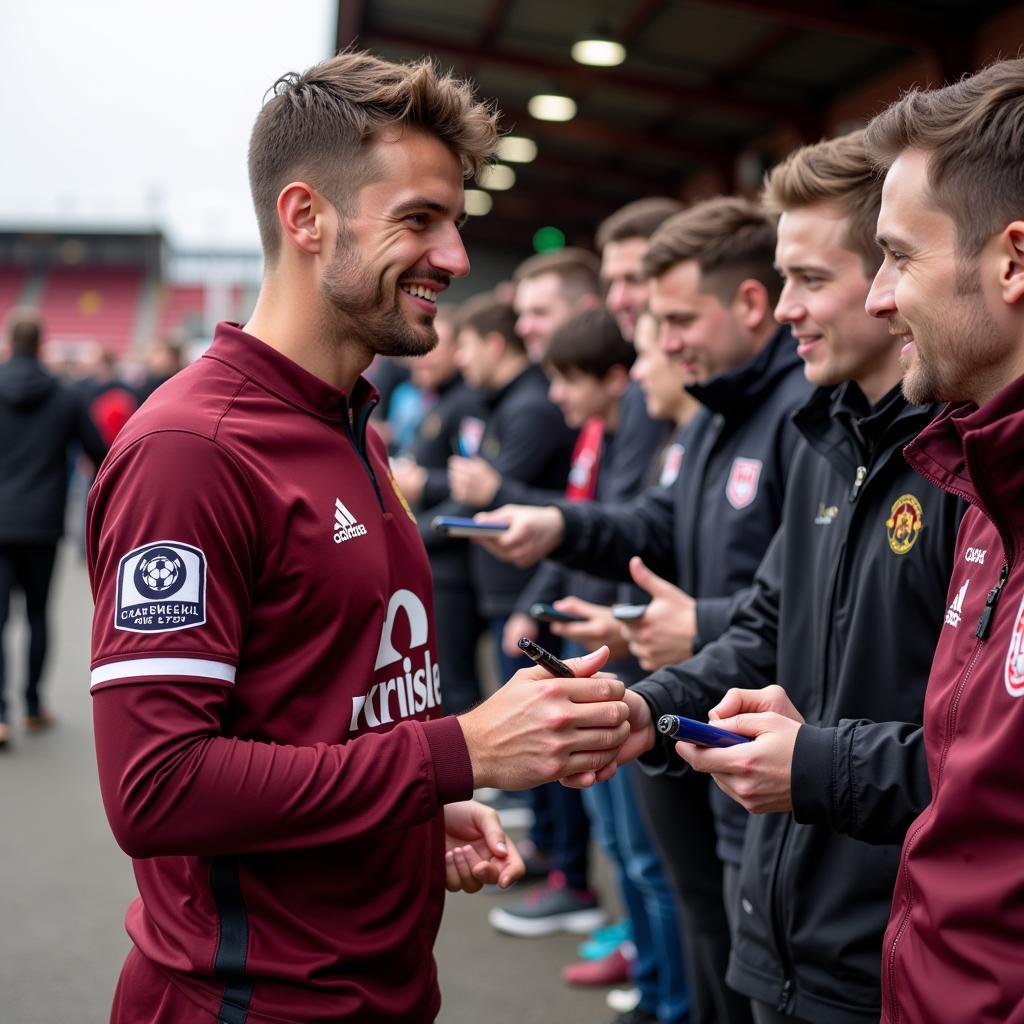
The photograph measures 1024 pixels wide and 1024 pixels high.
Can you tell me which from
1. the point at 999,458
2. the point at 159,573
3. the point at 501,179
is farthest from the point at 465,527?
the point at 501,179

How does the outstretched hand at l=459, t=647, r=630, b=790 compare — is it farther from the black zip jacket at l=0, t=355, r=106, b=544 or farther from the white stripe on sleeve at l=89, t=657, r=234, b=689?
the black zip jacket at l=0, t=355, r=106, b=544

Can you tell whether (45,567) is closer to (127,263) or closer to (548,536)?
(548,536)

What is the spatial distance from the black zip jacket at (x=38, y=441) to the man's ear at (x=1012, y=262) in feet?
21.2

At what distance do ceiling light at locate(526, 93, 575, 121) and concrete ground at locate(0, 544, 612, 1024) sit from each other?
9.03 meters

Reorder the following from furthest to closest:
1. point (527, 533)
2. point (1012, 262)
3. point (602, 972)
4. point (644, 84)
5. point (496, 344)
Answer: point (644, 84) < point (496, 344) < point (602, 972) < point (527, 533) < point (1012, 262)

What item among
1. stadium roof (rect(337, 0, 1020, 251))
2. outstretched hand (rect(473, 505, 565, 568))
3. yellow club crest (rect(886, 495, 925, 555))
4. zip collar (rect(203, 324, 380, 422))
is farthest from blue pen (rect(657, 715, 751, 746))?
stadium roof (rect(337, 0, 1020, 251))

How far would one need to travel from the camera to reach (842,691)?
80.0 inches

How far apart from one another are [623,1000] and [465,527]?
1.89 metres

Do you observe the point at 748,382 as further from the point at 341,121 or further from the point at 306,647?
the point at 306,647

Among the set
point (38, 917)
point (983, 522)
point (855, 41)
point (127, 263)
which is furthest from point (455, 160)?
point (127, 263)

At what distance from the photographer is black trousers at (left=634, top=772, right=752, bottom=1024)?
3.13 meters

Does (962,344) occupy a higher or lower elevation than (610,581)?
higher

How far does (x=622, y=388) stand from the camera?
4645 millimetres

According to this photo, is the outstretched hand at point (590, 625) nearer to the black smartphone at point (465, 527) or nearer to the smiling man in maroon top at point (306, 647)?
the black smartphone at point (465, 527)
